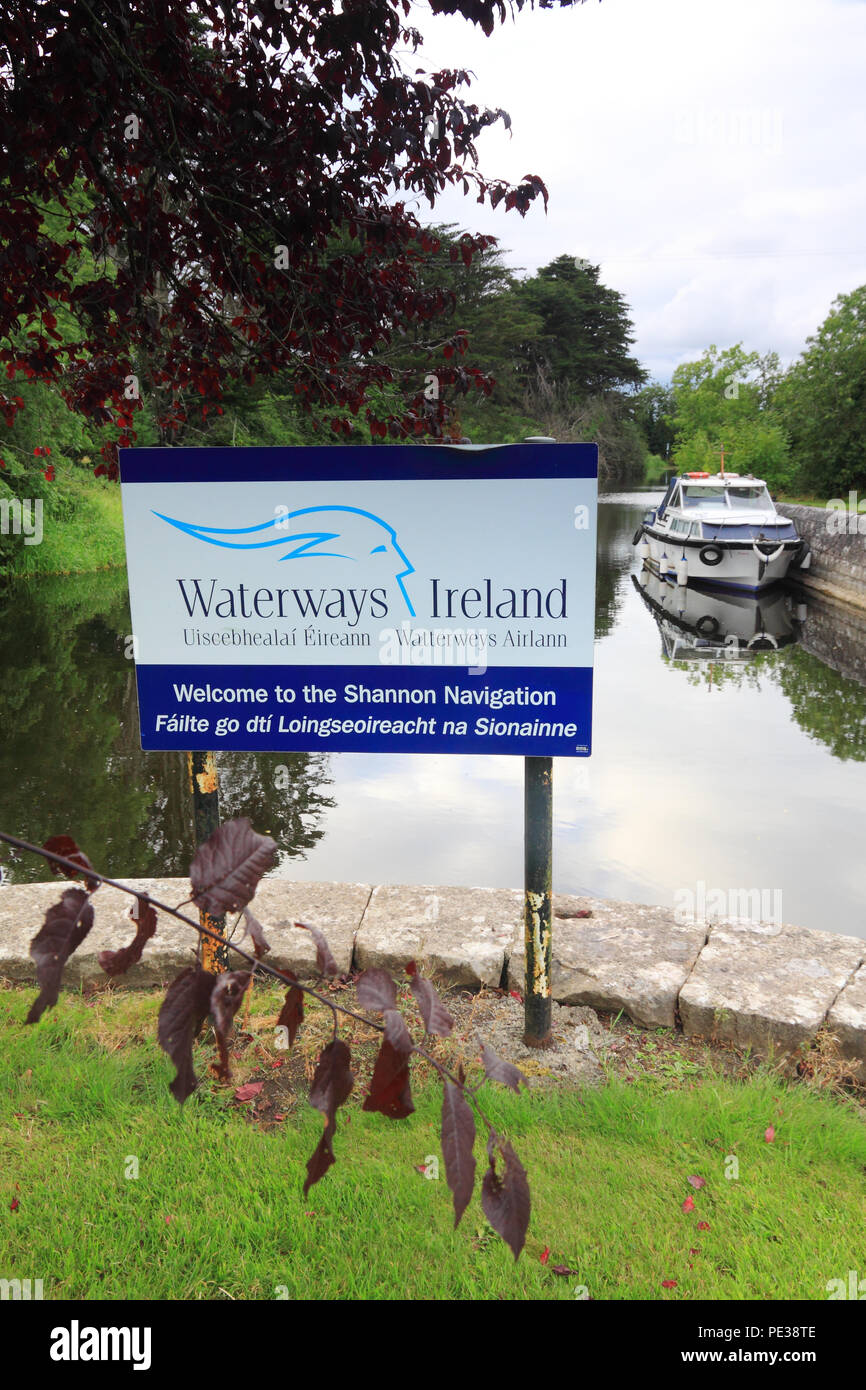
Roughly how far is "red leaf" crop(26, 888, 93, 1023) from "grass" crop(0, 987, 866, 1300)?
1.59 meters

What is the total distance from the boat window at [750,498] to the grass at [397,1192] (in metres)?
19.0

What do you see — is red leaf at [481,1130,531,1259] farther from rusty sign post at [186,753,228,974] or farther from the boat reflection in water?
the boat reflection in water

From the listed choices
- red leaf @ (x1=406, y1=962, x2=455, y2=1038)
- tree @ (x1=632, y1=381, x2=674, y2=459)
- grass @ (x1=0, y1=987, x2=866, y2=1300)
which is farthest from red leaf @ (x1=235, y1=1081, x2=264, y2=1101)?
tree @ (x1=632, y1=381, x2=674, y2=459)

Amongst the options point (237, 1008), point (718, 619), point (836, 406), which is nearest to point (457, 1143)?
point (237, 1008)

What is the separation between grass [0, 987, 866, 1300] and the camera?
218 centimetres

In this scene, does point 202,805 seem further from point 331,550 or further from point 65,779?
point 65,779

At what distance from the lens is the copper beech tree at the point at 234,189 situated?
10.8 ft

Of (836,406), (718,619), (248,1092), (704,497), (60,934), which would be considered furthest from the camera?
(836,406)

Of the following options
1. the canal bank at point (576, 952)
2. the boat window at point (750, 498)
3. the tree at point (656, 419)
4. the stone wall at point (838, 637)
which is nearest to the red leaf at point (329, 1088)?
the canal bank at point (576, 952)

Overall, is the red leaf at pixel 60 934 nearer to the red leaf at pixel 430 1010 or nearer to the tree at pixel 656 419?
the red leaf at pixel 430 1010

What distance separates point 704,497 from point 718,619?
5391 millimetres

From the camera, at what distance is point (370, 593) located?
301 centimetres

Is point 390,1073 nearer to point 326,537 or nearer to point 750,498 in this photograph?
point 326,537
